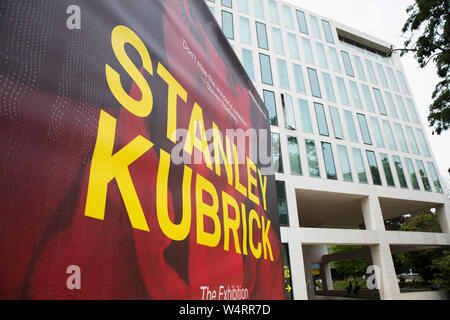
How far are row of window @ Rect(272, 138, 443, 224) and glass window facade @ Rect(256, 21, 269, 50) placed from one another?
248 inches

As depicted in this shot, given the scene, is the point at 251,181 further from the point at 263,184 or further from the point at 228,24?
the point at 228,24

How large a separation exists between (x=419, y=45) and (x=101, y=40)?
37.8ft

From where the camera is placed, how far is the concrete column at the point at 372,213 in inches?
621

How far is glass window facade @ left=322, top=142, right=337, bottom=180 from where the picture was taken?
1574 cm

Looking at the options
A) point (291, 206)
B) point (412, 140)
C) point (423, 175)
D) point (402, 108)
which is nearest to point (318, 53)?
point (402, 108)

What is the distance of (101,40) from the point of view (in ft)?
4.76

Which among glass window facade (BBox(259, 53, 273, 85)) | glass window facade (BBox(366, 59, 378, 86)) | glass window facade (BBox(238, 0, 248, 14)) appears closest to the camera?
glass window facade (BBox(259, 53, 273, 85))

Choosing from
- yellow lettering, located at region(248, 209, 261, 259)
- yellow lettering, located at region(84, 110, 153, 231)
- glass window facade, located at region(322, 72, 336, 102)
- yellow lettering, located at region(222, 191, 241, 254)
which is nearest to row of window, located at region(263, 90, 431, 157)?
glass window facade, located at region(322, 72, 336, 102)

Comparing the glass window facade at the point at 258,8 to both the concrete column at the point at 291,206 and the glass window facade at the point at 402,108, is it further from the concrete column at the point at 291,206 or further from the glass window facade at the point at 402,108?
the glass window facade at the point at 402,108

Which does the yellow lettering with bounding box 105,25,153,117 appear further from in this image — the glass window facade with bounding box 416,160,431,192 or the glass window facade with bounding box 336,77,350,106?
the glass window facade with bounding box 416,160,431,192

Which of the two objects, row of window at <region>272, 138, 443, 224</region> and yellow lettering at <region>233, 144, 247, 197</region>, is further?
row of window at <region>272, 138, 443, 224</region>

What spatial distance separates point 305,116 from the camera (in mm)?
16531
